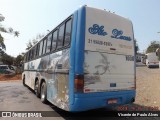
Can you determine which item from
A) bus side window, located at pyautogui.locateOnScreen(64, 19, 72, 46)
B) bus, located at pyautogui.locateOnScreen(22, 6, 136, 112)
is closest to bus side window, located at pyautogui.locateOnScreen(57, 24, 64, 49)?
bus, located at pyautogui.locateOnScreen(22, 6, 136, 112)

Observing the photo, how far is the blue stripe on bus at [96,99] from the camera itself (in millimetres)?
6348

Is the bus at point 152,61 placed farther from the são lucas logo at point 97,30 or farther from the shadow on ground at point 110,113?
the são lucas logo at point 97,30

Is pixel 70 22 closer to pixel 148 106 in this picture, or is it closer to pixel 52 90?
pixel 52 90

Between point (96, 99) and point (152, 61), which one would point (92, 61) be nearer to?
point (96, 99)

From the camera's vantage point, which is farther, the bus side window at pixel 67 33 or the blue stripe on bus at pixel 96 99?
the bus side window at pixel 67 33

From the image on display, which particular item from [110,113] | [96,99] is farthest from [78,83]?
[110,113]

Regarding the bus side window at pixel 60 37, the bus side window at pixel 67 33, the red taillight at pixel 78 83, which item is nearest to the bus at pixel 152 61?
the bus side window at pixel 60 37

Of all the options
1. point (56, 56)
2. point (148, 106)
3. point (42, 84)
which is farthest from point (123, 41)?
point (42, 84)

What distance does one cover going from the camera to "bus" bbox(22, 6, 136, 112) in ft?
21.3

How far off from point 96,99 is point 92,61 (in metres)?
1.14

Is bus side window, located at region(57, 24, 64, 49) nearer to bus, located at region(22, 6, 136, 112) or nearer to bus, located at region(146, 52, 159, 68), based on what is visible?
bus, located at region(22, 6, 136, 112)

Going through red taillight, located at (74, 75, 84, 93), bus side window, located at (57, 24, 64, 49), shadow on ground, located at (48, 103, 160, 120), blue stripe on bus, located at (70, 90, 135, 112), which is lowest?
shadow on ground, located at (48, 103, 160, 120)

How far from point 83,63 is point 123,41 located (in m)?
2.00

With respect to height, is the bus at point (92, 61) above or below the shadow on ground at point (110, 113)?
above
